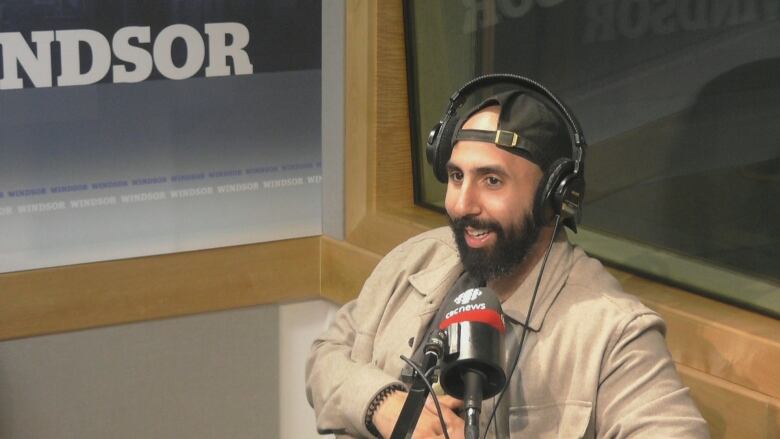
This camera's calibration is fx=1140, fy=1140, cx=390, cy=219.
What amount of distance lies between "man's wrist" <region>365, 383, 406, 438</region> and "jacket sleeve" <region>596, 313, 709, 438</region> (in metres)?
0.40

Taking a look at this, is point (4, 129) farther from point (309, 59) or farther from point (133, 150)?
point (309, 59)

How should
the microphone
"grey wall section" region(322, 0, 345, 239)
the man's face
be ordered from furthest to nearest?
"grey wall section" region(322, 0, 345, 239)
the man's face
the microphone

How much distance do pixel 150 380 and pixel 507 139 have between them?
5.74 feet

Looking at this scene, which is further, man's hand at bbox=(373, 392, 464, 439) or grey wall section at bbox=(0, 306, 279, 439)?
grey wall section at bbox=(0, 306, 279, 439)

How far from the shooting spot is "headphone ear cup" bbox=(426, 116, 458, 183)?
2234 millimetres

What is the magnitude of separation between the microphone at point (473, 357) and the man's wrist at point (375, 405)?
1.50ft

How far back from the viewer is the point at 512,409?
6.81 feet

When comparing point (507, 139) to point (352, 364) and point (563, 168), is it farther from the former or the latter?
point (352, 364)

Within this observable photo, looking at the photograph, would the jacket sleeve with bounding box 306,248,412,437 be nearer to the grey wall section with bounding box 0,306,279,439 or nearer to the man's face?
the man's face

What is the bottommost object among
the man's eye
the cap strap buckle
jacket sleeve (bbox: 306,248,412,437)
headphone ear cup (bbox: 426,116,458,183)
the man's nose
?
jacket sleeve (bbox: 306,248,412,437)

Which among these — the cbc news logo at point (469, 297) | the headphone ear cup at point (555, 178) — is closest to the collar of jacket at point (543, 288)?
the headphone ear cup at point (555, 178)

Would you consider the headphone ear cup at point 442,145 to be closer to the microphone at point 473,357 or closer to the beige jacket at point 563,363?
the beige jacket at point 563,363

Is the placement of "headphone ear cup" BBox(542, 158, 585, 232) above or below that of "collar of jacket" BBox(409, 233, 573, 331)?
above

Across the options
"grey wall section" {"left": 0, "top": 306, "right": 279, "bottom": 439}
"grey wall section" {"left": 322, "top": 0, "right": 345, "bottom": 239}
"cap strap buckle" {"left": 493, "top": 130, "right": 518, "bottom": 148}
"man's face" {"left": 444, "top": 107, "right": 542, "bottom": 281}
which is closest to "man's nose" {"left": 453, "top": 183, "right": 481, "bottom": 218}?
"man's face" {"left": 444, "top": 107, "right": 542, "bottom": 281}
